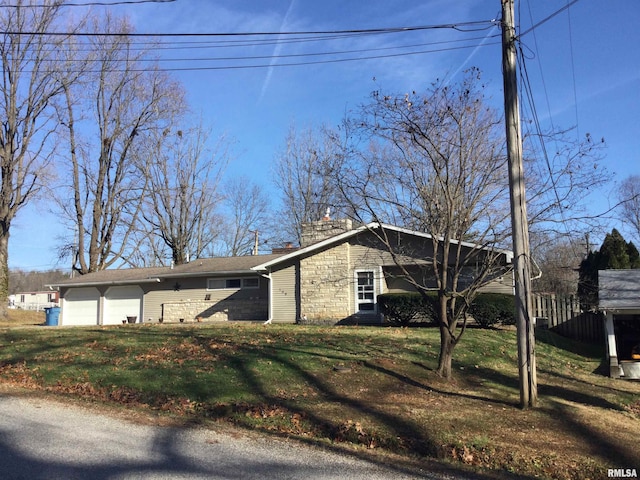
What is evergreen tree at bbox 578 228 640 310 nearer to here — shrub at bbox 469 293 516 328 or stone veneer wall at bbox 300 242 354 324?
shrub at bbox 469 293 516 328

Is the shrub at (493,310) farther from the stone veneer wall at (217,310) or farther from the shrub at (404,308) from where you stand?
the stone veneer wall at (217,310)

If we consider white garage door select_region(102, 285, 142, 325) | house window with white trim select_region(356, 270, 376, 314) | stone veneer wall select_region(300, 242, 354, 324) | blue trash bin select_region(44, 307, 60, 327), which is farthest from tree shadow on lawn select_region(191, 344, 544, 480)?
blue trash bin select_region(44, 307, 60, 327)

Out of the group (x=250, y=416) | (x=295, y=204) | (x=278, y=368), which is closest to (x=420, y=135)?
(x=278, y=368)

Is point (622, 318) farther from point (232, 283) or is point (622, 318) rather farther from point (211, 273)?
point (211, 273)

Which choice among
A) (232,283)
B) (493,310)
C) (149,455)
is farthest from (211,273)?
(149,455)

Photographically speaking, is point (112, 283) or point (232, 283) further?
point (112, 283)

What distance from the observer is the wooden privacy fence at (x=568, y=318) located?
65.9 feet

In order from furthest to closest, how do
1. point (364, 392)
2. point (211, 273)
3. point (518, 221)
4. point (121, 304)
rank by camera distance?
point (121, 304), point (211, 273), point (364, 392), point (518, 221)

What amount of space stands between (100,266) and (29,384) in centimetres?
2881

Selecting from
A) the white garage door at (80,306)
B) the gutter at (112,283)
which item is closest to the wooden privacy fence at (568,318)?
the gutter at (112,283)

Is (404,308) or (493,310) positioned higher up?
(404,308)

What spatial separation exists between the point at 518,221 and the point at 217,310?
60.0ft

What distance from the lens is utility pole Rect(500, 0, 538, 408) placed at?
8469 mm

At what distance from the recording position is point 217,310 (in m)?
24.8
